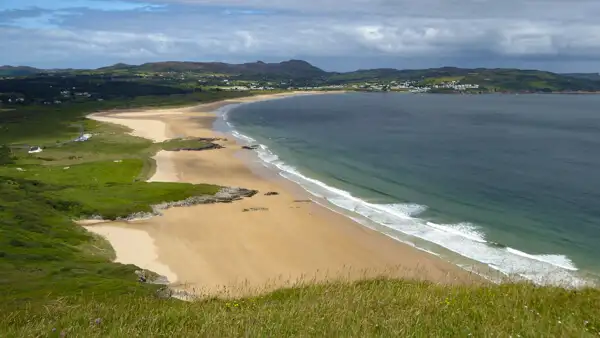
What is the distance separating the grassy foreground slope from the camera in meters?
7.13

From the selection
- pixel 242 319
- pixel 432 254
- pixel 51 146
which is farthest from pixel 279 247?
pixel 51 146

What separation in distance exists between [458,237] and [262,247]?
12.4 meters

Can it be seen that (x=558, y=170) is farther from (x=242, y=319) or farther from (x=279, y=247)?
(x=242, y=319)

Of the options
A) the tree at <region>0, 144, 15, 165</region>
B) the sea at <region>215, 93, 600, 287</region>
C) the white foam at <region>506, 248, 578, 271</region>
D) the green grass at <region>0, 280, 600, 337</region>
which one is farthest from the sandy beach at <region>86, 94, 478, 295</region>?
the tree at <region>0, 144, 15, 165</region>

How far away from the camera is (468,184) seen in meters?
48.3

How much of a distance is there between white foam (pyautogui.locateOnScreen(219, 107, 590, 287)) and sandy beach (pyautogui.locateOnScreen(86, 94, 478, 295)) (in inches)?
78.2

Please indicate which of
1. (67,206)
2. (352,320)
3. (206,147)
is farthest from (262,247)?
(206,147)

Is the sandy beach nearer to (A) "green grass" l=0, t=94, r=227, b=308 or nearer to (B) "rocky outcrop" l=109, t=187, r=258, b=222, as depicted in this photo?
(B) "rocky outcrop" l=109, t=187, r=258, b=222

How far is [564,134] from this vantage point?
290 ft

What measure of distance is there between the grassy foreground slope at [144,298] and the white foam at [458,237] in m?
9.77

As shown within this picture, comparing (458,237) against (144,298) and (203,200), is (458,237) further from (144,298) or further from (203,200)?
(144,298)

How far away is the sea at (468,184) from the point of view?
1172 inches

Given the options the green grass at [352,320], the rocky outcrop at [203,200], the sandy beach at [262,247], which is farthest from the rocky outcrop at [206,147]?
the green grass at [352,320]

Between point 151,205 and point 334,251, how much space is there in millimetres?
16419
